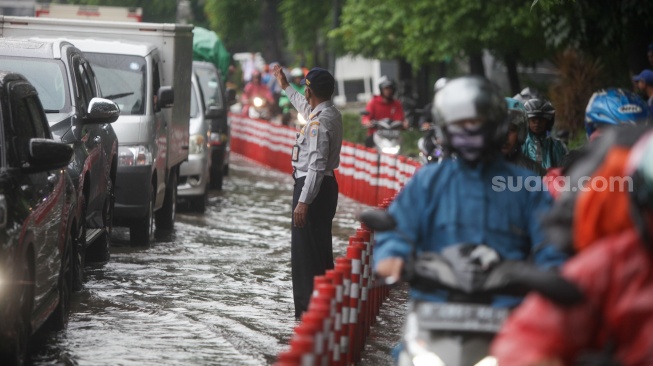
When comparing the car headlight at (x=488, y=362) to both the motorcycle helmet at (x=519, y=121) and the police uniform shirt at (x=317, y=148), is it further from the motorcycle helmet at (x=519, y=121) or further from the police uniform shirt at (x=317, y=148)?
the police uniform shirt at (x=317, y=148)

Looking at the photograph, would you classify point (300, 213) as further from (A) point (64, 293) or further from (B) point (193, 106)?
(B) point (193, 106)

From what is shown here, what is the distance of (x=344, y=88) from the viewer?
222ft

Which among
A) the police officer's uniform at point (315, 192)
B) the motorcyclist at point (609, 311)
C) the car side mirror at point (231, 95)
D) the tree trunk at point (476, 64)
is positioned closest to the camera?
the motorcyclist at point (609, 311)

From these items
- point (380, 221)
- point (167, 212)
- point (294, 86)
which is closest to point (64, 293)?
point (380, 221)

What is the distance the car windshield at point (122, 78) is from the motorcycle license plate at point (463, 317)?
35.9 ft

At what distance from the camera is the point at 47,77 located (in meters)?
13.1

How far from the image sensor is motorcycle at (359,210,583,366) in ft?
18.6

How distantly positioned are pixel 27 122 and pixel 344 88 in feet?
190

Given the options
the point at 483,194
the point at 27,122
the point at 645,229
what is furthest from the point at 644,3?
the point at 645,229

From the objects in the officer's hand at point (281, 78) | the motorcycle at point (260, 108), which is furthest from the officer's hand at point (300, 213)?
the motorcycle at point (260, 108)

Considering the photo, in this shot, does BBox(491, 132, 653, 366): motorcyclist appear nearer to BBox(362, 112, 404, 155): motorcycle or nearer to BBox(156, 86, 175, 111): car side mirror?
BBox(156, 86, 175, 111): car side mirror

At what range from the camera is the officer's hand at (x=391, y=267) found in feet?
19.1

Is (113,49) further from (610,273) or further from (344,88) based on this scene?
(344,88)

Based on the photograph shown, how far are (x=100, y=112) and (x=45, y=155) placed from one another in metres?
3.46
